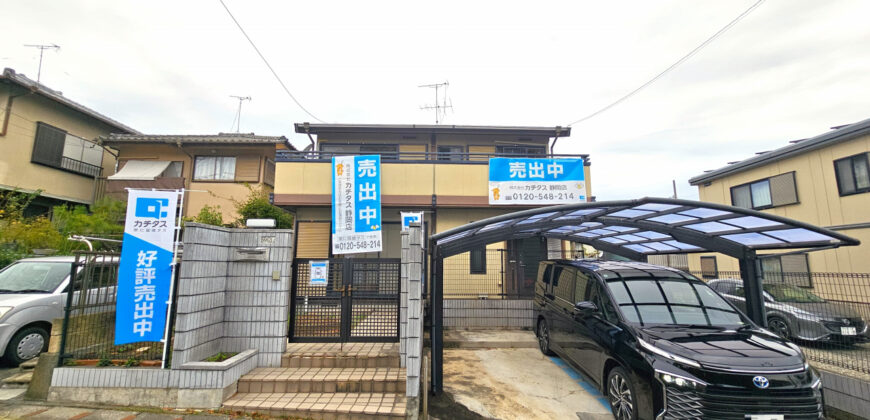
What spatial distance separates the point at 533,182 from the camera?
392 inches

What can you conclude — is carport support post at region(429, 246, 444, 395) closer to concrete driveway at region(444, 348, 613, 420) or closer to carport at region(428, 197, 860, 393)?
carport at region(428, 197, 860, 393)

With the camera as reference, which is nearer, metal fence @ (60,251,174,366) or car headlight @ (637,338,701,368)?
car headlight @ (637,338,701,368)

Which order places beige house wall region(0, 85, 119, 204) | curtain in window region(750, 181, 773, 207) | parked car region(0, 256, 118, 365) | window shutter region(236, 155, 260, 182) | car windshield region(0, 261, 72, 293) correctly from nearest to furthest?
parked car region(0, 256, 118, 365)
car windshield region(0, 261, 72, 293)
curtain in window region(750, 181, 773, 207)
beige house wall region(0, 85, 119, 204)
window shutter region(236, 155, 260, 182)

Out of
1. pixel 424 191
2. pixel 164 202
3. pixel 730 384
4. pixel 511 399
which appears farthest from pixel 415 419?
pixel 424 191

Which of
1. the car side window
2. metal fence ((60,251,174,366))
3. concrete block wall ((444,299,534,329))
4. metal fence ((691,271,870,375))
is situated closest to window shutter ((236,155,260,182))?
metal fence ((60,251,174,366))

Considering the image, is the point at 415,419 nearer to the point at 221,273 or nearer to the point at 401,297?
the point at 401,297

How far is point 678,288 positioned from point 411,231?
3943 mm

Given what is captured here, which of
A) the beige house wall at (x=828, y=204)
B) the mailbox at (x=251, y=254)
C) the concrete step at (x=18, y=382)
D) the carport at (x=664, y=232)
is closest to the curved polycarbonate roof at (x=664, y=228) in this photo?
the carport at (x=664, y=232)

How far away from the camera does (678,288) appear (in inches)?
187

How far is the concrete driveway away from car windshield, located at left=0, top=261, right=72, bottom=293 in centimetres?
732

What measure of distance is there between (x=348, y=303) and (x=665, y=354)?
14.1 feet

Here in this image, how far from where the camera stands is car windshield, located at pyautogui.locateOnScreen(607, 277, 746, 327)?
4258mm

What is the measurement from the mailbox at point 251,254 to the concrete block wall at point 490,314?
459cm

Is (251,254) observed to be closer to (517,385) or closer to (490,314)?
(517,385)
